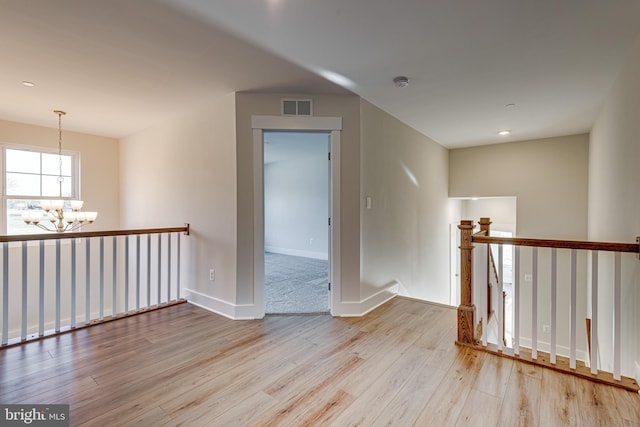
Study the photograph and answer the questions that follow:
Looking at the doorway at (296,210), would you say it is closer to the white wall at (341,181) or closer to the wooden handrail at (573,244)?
the white wall at (341,181)

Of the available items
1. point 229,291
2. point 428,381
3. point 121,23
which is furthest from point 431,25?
point 229,291

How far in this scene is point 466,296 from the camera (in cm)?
240

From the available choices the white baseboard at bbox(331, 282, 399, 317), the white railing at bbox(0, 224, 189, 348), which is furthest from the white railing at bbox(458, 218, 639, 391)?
the white railing at bbox(0, 224, 189, 348)

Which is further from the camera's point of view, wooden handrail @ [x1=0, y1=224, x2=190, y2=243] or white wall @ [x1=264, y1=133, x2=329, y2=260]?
white wall @ [x1=264, y1=133, x2=329, y2=260]

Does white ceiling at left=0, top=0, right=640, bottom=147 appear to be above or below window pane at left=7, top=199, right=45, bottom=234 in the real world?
above

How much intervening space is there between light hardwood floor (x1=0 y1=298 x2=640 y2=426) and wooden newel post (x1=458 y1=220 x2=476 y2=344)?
0.15 metres

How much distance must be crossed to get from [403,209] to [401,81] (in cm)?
183

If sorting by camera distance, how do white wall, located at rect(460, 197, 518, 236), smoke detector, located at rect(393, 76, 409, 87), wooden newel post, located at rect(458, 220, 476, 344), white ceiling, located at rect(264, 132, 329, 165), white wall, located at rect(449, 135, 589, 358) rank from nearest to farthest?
1. wooden newel post, located at rect(458, 220, 476, 344)
2. smoke detector, located at rect(393, 76, 409, 87)
3. white wall, located at rect(449, 135, 589, 358)
4. white ceiling, located at rect(264, 132, 329, 165)
5. white wall, located at rect(460, 197, 518, 236)

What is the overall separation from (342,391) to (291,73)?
8.17 feet

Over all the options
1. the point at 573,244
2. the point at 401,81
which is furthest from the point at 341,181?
the point at 573,244

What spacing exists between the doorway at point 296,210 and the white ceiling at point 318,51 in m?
2.16

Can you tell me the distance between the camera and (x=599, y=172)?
3432mm

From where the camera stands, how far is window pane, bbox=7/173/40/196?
399 cm

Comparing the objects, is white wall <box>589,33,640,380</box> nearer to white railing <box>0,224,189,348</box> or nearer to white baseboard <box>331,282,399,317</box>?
white baseboard <box>331,282,399,317</box>
